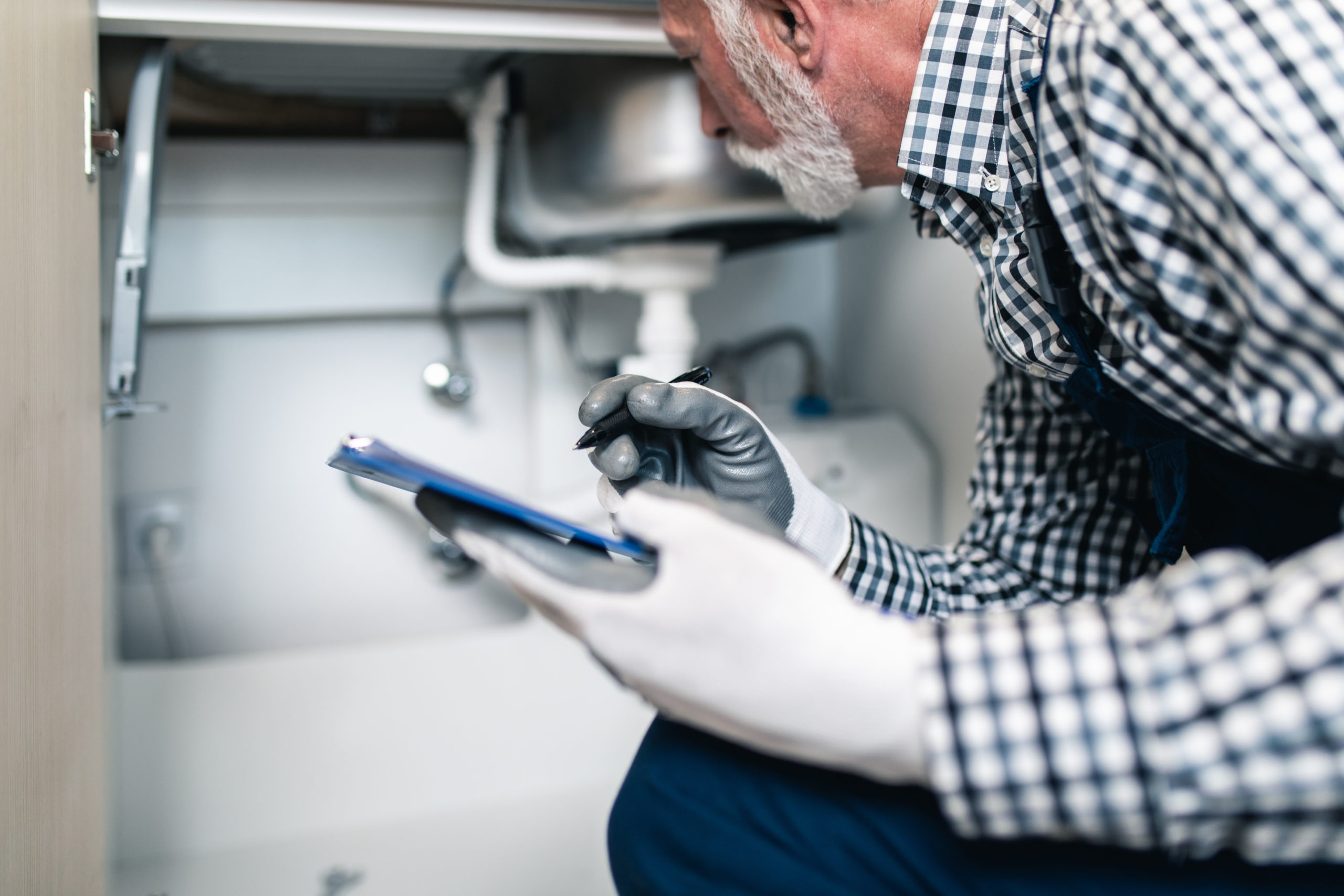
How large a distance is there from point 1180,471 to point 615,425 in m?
0.32

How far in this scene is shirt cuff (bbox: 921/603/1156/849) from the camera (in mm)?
343

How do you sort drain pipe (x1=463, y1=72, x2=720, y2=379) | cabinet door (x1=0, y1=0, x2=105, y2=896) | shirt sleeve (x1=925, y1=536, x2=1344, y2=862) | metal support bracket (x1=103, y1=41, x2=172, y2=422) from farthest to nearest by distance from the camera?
1. drain pipe (x1=463, y1=72, x2=720, y2=379)
2. metal support bracket (x1=103, y1=41, x2=172, y2=422)
3. cabinet door (x1=0, y1=0, x2=105, y2=896)
4. shirt sleeve (x1=925, y1=536, x2=1344, y2=862)

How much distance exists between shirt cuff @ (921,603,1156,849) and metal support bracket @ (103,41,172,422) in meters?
0.60

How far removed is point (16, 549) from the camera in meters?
0.48

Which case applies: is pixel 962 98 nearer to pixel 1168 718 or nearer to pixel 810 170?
pixel 810 170

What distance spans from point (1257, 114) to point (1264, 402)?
0.36 feet

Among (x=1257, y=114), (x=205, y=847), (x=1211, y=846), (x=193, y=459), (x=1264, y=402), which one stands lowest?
(x=205, y=847)

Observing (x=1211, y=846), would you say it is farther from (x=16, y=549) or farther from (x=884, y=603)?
(x=16, y=549)

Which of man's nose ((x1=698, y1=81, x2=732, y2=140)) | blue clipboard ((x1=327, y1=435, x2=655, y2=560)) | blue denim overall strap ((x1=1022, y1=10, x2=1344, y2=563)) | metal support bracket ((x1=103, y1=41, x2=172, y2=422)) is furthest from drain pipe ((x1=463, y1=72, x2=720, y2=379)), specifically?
blue clipboard ((x1=327, y1=435, x2=655, y2=560))

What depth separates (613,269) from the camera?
3.12ft

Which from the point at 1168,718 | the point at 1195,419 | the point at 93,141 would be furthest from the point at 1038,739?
the point at 93,141

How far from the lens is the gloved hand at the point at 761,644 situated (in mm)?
359

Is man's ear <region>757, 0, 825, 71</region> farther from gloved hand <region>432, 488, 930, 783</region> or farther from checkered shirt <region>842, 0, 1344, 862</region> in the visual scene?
gloved hand <region>432, 488, 930, 783</region>

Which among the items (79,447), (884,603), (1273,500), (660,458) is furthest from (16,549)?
(1273,500)
